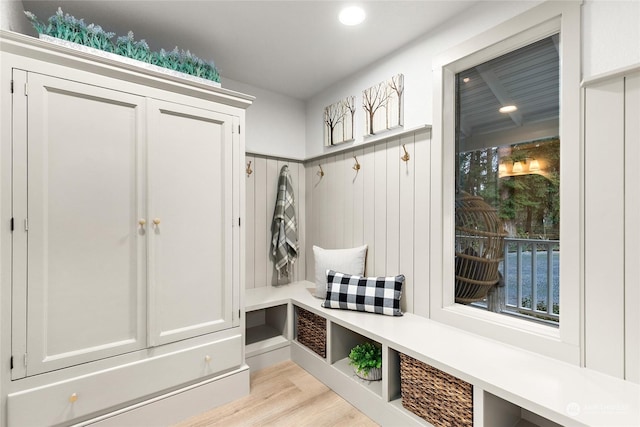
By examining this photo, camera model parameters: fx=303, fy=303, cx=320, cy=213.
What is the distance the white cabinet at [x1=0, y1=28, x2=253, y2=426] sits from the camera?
1.39 meters

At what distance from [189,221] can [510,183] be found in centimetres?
191

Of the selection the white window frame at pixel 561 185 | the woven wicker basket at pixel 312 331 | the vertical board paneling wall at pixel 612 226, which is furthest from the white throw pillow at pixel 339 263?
the vertical board paneling wall at pixel 612 226

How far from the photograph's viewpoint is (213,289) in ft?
6.35

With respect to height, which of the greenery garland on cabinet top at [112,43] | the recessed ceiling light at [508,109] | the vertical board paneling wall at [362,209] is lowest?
the vertical board paneling wall at [362,209]

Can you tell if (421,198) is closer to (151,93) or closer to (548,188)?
(548,188)

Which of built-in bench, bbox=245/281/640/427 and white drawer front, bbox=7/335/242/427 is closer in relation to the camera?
built-in bench, bbox=245/281/640/427

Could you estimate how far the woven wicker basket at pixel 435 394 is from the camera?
4.64ft

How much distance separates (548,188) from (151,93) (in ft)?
7.25

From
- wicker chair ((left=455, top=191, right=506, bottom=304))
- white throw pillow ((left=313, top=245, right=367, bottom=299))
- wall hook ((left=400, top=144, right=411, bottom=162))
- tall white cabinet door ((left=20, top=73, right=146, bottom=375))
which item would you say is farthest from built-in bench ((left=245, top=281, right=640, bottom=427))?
wall hook ((left=400, top=144, right=411, bottom=162))

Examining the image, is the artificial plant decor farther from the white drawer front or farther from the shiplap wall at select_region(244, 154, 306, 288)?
the shiplap wall at select_region(244, 154, 306, 288)

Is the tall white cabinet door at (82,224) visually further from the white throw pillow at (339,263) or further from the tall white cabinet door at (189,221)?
the white throw pillow at (339,263)

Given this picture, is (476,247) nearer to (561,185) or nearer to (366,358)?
(561,185)

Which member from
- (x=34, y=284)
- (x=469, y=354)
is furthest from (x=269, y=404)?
(x=34, y=284)

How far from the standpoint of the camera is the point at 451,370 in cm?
143
